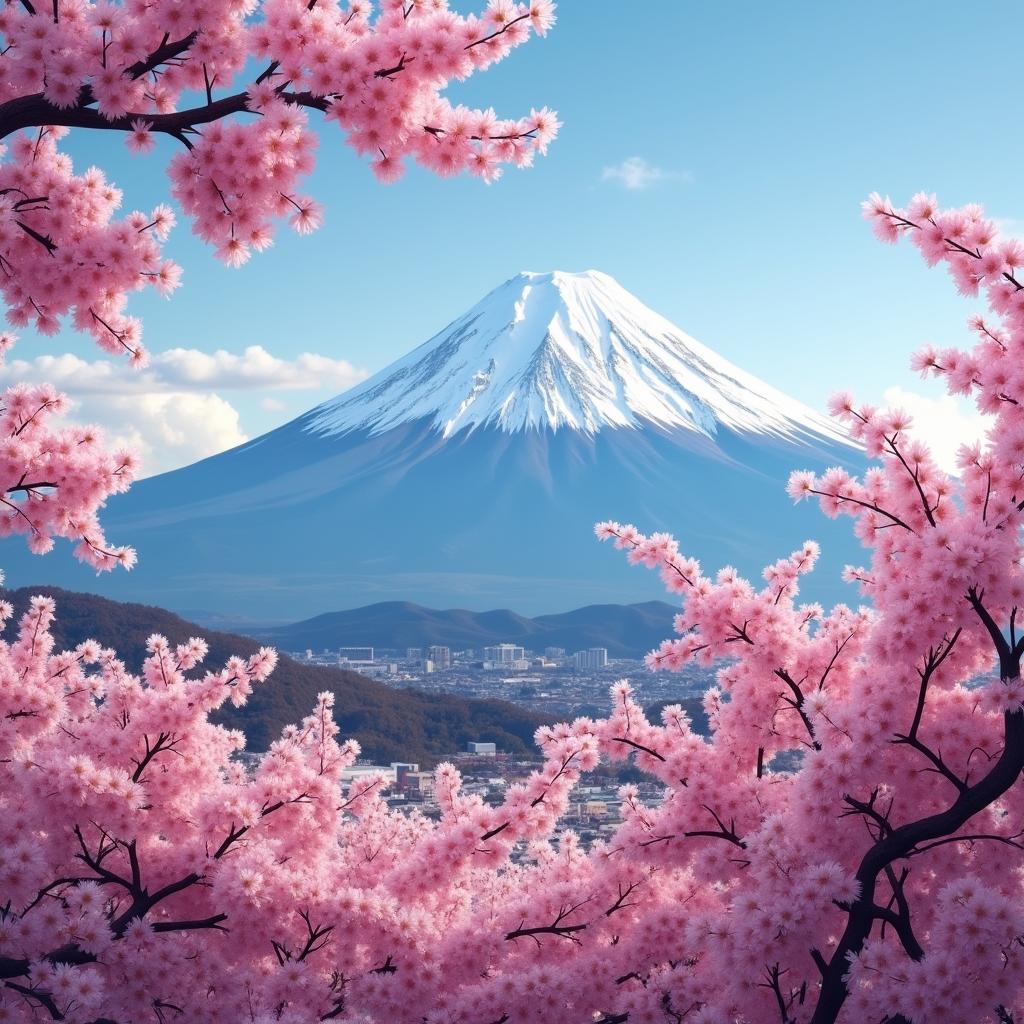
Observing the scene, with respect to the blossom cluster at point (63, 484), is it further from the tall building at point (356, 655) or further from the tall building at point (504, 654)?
the tall building at point (356, 655)

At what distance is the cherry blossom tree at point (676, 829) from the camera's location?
4.27 metres

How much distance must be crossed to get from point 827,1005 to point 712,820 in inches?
38.2

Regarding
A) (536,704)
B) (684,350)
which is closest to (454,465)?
(684,350)

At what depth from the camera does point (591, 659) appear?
4106cm

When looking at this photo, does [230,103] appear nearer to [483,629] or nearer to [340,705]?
[340,705]

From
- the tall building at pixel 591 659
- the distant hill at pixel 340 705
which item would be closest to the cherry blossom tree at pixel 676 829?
the distant hill at pixel 340 705

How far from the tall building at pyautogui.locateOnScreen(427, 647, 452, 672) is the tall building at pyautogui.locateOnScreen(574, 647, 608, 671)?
4623 mm

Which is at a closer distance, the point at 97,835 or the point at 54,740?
the point at 97,835

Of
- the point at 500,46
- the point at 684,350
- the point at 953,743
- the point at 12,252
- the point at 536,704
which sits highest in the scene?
the point at 684,350

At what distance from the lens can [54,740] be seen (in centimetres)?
630

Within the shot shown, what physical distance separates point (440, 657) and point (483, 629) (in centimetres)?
692

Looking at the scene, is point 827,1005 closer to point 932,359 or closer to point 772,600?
point 772,600

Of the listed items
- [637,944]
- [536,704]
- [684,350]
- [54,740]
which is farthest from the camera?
[684,350]

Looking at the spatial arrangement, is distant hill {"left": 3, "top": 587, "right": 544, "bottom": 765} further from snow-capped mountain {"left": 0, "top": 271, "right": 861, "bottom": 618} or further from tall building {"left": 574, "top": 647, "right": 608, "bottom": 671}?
snow-capped mountain {"left": 0, "top": 271, "right": 861, "bottom": 618}
